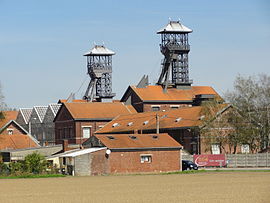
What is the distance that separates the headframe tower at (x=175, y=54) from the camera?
11450 cm

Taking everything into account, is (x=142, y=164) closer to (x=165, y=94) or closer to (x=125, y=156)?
(x=125, y=156)

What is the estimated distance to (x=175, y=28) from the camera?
115375 mm

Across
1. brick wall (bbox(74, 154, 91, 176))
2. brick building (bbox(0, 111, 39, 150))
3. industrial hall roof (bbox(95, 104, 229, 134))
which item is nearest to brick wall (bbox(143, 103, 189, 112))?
industrial hall roof (bbox(95, 104, 229, 134))

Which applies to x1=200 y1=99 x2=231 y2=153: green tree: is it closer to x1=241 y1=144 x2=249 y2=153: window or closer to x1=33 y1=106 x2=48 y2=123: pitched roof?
x1=241 y1=144 x2=249 y2=153: window

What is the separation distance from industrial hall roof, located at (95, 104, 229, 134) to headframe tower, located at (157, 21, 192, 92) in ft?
52.9

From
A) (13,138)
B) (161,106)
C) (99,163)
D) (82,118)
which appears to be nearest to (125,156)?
(99,163)

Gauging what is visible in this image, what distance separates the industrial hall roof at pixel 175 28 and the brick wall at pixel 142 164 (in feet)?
156

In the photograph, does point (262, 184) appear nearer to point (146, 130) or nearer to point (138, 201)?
point (138, 201)

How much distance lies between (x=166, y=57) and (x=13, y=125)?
107 ft

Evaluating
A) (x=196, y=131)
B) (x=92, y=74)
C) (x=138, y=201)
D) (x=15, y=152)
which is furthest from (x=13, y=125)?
(x=138, y=201)

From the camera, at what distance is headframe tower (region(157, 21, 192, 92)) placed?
114500 millimetres

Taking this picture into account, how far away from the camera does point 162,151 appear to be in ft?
226

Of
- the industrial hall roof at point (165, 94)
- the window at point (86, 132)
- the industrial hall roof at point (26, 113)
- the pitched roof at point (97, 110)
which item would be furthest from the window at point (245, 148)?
the industrial hall roof at point (26, 113)

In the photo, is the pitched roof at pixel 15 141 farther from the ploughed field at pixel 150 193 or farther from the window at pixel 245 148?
the ploughed field at pixel 150 193
